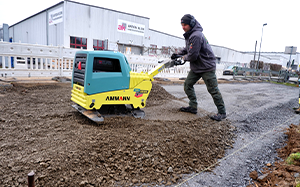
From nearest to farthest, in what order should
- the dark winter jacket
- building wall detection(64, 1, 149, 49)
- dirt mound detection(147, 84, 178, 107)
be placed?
the dark winter jacket → dirt mound detection(147, 84, 178, 107) → building wall detection(64, 1, 149, 49)

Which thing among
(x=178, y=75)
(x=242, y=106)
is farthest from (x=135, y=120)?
(x=178, y=75)

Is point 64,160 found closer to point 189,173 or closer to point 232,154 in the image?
point 189,173

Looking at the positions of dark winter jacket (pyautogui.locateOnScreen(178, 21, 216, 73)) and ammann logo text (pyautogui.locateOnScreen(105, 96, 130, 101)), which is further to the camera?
dark winter jacket (pyautogui.locateOnScreen(178, 21, 216, 73))

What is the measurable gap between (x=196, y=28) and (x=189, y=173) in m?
3.07

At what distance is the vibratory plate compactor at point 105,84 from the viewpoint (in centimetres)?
356

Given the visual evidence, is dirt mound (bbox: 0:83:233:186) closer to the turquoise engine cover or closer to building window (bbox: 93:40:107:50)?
the turquoise engine cover

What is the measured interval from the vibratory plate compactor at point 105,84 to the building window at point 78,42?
17395mm

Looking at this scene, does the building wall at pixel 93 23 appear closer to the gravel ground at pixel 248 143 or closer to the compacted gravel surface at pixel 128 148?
the compacted gravel surface at pixel 128 148

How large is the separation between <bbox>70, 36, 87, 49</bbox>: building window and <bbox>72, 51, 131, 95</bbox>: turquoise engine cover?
17.4 m

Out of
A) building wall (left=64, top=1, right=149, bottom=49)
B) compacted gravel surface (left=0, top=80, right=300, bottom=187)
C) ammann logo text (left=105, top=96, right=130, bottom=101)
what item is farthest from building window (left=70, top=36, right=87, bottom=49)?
ammann logo text (left=105, top=96, right=130, bottom=101)

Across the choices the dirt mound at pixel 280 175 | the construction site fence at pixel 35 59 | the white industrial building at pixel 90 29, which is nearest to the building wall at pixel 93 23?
the white industrial building at pixel 90 29

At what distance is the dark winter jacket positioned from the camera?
4.21m

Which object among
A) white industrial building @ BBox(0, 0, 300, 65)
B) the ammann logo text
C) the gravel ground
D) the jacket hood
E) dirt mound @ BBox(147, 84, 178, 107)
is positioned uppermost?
white industrial building @ BBox(0, 0, 300, 65)

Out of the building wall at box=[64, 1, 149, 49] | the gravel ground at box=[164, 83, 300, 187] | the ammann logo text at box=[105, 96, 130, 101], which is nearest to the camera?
the gravel ground at box=[164, 83, 300, 187]
